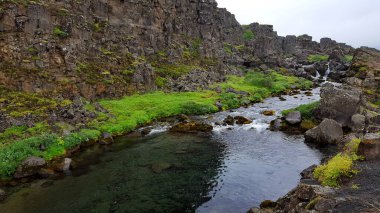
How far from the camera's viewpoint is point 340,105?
2206 inches

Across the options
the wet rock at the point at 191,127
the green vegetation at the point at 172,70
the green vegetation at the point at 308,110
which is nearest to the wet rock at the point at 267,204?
the wet rock at the point at 191,127

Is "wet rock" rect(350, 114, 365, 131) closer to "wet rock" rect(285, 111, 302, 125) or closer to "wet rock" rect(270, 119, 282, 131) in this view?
"wet rock" rect(285, 111, 302, 125)

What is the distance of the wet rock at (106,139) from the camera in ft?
161

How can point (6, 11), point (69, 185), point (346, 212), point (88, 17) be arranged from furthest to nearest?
point (88, 17) → point (6, 11) → point (69, 185) → point (346, 212)

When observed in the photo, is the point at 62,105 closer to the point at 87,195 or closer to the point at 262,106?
the point at 87,195

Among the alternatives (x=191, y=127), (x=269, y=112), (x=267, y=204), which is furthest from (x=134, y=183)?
(x=269, y=112)

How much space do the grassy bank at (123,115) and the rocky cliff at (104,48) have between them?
230 inches

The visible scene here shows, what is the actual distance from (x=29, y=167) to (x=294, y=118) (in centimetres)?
4187

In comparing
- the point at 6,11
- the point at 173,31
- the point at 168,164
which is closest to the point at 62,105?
the point at 6,11

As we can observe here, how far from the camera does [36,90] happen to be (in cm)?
5675

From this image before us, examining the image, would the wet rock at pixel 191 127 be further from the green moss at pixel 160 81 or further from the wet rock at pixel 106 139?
the green moss at pixel 160 81

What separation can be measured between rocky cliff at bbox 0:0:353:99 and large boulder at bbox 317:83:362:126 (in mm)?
38174

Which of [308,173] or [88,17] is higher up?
[88,17]

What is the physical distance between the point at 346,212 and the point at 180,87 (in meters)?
70.2
